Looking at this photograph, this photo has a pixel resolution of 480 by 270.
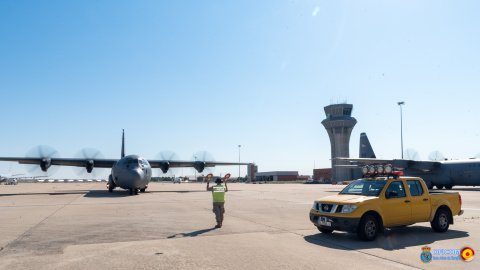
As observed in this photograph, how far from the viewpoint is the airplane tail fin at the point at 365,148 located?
182ft

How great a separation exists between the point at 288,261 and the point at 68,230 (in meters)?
7.38

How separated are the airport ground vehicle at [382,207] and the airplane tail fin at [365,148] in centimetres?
4704

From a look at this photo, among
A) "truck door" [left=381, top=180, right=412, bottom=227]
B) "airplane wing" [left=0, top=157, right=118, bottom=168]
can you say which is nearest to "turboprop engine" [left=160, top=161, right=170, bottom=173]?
"airplane wing" [left=0, top=157, right=118, bottom=168]

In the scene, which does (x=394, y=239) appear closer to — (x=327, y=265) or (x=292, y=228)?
(x=292, y=228)

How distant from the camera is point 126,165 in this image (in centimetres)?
2689

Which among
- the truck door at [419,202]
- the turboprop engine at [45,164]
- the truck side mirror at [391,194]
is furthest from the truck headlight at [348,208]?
the turboprop engine at [45,164]

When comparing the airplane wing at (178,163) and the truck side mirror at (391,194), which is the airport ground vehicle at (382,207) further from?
the airplane wing at (178,163)

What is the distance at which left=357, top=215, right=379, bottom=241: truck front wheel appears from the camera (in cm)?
862

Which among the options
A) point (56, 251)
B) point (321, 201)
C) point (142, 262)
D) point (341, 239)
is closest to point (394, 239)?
point (341, 239)

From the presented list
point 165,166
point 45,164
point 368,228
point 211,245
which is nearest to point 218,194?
point 211,245

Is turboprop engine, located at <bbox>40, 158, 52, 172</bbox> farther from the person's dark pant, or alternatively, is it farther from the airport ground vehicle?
the airport ground vehicle

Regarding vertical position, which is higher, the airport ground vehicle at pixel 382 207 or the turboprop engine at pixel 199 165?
the turboprop engine at pixel 199 165

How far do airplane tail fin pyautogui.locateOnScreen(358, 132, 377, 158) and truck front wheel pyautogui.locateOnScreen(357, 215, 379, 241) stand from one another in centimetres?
4946

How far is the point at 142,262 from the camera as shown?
642cm
